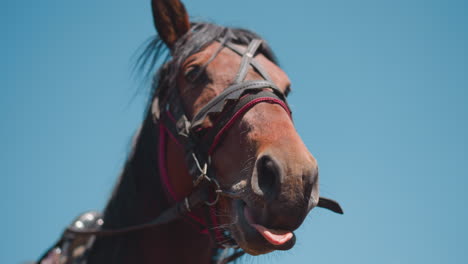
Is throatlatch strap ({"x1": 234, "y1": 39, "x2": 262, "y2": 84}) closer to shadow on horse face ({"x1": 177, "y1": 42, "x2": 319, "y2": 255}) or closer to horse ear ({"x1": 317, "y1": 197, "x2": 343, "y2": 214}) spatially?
shadow on horse face ({"x1": 177, "y1": 42, "x2": 319, "y2": 255})

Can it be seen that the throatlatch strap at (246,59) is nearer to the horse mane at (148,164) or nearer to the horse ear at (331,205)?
the horse mane at (148,164)

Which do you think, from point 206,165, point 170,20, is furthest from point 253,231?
point 170,20

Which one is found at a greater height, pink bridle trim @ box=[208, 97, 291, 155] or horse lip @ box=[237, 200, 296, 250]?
pink bridle trim @ box=[208, 97, 291, 155]

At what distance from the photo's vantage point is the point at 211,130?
299cm

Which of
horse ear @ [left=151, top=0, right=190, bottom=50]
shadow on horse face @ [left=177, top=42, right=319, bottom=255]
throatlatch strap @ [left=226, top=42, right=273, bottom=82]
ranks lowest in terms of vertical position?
shadow on horse face @ [left=177, top=42, right=319, bottom=255]

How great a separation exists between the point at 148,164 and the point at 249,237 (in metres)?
1.54

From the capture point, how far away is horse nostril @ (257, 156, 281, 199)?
2.31 m

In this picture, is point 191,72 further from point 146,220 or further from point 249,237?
point 249,237

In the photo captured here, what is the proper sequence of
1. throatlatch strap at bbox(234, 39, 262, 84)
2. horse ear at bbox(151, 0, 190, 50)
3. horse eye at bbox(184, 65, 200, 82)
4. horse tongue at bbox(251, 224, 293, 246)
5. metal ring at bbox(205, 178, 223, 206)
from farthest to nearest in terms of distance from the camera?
horse ear at bbox(151, 0, 190, 50)
horse eye at bbox(184, 65, 200, 82)
throatlatch strap at bbox(234, 39, 262, 84)
metal ring at bbox(205, 178, 223, 206)
horse tongue at bbox(251, 224, 293, 246)

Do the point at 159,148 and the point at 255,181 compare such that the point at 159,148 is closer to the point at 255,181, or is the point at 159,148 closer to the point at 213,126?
the point at 213,126

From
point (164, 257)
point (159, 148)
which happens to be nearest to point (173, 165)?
point (159, 148)

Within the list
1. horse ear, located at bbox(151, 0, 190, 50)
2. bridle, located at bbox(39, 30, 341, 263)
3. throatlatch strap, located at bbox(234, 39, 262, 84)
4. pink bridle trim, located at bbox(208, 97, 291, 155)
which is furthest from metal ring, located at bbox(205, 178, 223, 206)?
horse ear, located at bbox(151, 0, 190, 50)

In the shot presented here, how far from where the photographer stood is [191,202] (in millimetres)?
3080

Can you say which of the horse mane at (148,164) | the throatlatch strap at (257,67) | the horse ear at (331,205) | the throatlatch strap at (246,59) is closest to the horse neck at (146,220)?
the horse mane at (148,164)
